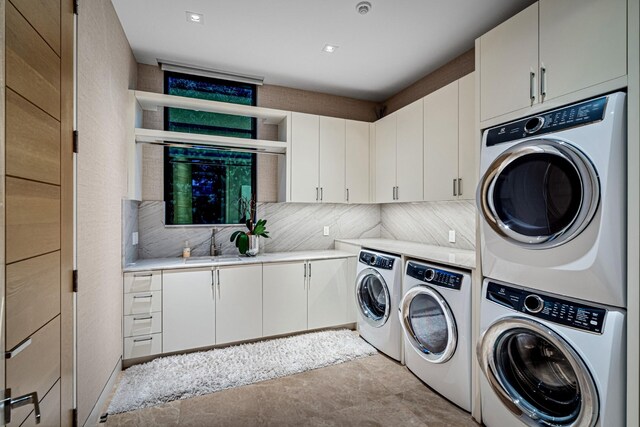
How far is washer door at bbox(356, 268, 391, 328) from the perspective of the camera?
286 centimetres

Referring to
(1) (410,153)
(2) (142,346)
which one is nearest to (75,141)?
(2) (142,346)

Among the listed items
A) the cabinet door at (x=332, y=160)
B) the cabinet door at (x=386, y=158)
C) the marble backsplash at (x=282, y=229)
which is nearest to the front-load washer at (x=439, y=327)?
the cabinet door at (x=386, y=158)

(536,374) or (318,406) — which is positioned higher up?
(536,374)

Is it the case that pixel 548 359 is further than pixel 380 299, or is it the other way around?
pixel 380 299

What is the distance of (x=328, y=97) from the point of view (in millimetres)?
3859

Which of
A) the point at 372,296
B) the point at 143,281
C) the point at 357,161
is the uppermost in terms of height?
the point at 357,161

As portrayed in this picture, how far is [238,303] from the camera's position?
291cm

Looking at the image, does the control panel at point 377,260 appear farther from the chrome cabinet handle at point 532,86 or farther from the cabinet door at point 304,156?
the chrome cabinet handle at point 532,86

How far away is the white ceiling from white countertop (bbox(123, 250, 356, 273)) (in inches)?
76.8

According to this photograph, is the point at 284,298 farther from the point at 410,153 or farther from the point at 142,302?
the point at 410,153

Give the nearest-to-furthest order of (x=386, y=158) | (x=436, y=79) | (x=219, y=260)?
(x=219, y=260) → (x=436, y=79) → (x=386, y=158)

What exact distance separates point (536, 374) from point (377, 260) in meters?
1.45

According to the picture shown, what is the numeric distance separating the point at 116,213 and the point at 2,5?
162cm

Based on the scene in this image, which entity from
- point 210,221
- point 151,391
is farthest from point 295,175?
point 151,391
